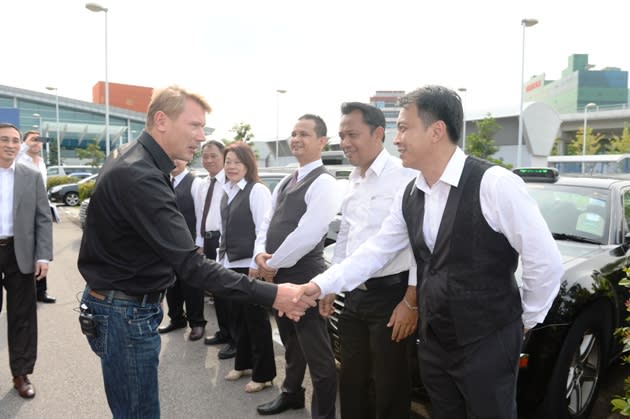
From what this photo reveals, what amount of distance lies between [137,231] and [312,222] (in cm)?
138

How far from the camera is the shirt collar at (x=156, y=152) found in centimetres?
235

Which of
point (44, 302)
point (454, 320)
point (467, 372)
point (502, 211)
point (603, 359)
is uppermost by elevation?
point (502, 211)

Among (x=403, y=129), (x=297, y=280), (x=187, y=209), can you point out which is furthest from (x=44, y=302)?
(x=403, y=129)

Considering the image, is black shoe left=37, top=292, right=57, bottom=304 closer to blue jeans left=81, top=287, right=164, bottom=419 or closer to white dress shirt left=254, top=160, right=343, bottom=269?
white dress shirt left=254, top=160, right=343, bottom=269

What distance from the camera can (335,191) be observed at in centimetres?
347

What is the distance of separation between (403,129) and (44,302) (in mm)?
6300

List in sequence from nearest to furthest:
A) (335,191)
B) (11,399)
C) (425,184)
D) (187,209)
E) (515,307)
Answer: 1. (515,307)
2. (425,184)
3. (335,191)
4. (11,399)
5. (187,209)

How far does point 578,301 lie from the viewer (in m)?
3.08

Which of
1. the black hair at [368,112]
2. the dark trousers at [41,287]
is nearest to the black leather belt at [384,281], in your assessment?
the black hair at [368,112]

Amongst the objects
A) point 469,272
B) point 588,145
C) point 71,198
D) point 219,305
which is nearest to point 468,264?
point 469,272

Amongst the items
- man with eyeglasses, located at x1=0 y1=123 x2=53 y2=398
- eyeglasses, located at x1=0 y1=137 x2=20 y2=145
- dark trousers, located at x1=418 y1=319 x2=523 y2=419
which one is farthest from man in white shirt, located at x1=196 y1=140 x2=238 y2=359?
dark trousers, located at x1=418 y1=319 x2=523 y2=419

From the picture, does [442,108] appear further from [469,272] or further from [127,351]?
[127,351]

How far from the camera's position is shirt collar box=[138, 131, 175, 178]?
235cm

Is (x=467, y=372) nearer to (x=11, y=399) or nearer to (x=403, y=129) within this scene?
(x=403, y=129)
